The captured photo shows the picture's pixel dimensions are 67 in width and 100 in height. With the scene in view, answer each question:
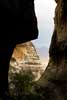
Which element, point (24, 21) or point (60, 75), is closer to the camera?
point (24, 21)

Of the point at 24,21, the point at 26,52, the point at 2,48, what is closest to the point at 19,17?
the point at 24,21

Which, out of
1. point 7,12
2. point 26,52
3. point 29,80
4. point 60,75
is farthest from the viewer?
point 26,52

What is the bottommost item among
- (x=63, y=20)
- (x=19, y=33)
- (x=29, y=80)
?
(x=29, y=80)

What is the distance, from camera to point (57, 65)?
1727 centimetres

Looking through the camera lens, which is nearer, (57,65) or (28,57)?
(57,65)

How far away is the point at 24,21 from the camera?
756 cm

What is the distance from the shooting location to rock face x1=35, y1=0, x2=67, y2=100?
15.5m

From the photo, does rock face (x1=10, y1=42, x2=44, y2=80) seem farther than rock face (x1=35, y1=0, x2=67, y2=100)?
Yes

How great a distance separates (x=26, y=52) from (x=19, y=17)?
37170mm

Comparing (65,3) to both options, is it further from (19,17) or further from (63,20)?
(19,17)

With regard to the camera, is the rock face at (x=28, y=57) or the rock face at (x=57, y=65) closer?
the rock face at (x=57, y=65)

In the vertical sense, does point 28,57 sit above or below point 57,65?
above

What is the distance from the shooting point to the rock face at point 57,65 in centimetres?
1553

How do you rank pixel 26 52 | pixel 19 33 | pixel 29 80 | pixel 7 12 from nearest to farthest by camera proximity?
pixel 7 12 → pixel 19 33 → pixel 29 80 → pixel 26 52
